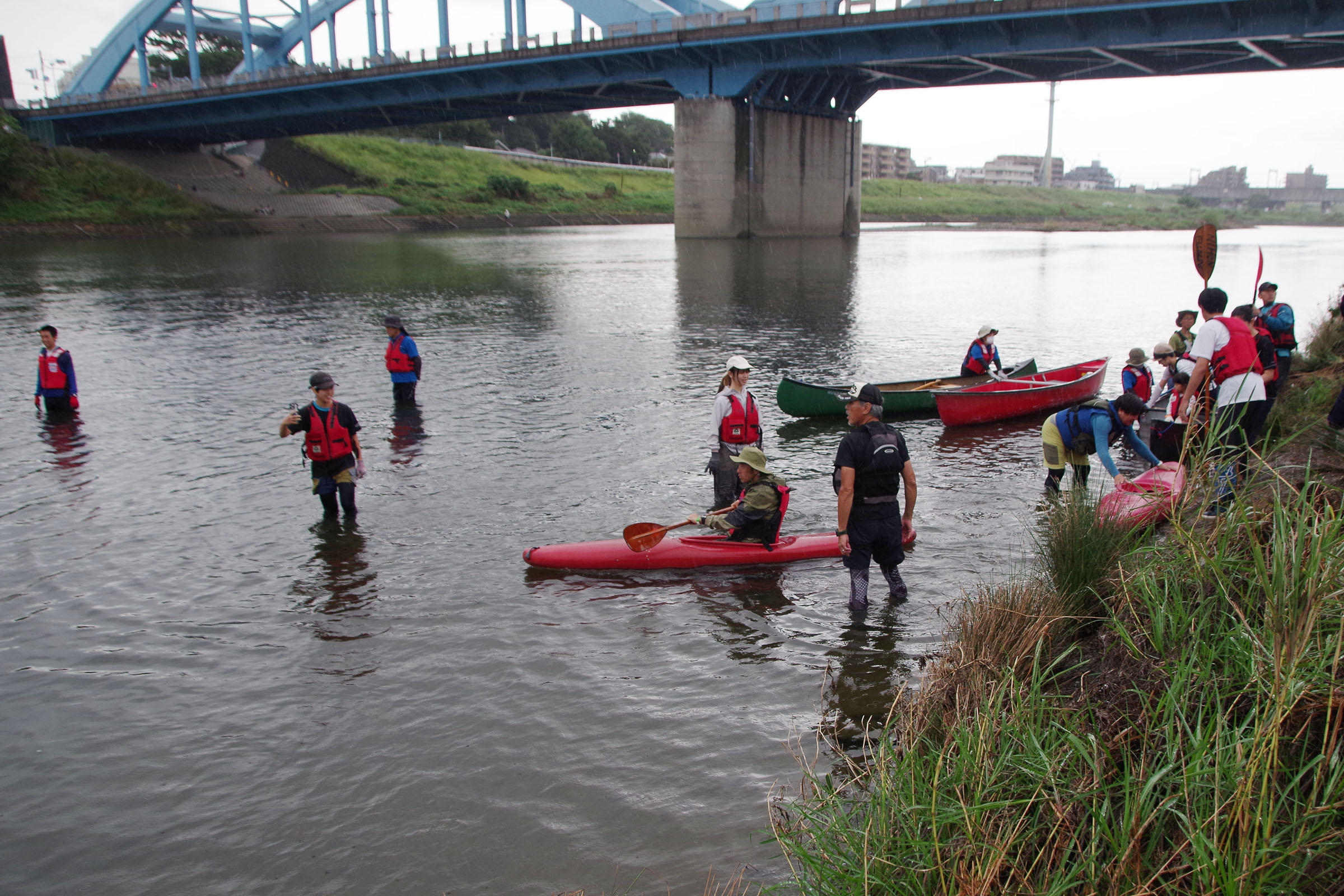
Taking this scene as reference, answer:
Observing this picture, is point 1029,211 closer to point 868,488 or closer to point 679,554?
point 679,554

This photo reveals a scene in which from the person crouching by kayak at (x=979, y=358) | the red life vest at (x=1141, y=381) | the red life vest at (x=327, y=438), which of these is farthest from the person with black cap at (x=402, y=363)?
the red life vest at (x=1141, y=381)

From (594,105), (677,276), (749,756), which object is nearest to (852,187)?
(594,105)

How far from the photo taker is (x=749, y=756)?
5.47m

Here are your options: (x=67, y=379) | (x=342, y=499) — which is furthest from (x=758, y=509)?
(x=67, y=379)

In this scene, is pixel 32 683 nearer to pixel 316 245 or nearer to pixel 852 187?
pixel 316 245

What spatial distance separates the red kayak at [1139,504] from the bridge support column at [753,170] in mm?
52270

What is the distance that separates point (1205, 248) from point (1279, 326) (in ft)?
17.2

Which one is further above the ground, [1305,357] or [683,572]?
[1305,357]

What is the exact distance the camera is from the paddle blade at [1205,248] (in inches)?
290

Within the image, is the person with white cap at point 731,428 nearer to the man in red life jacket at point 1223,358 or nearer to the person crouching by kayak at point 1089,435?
the person crouching by kayak at point 1089,435

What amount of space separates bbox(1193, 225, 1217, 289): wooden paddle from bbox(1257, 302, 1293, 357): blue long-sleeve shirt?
4.60 meters

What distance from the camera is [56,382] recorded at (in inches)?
546

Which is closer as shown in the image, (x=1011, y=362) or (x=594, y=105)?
(x=1011, y=362)

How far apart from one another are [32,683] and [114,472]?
6.04 meters
